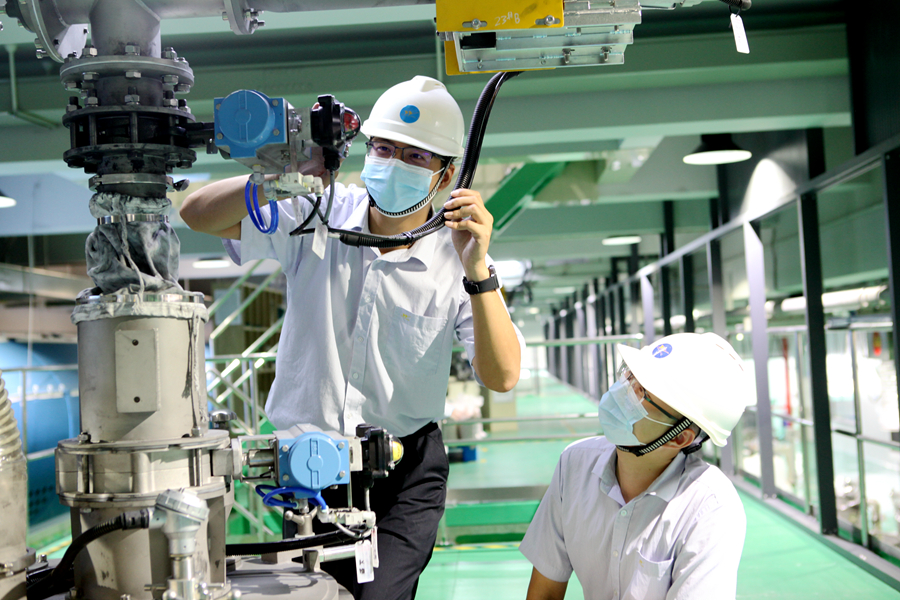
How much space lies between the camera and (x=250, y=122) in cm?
87

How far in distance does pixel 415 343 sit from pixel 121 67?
2.71 ft

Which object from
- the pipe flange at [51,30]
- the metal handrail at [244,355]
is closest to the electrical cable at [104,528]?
the pipe flange at [51,30]

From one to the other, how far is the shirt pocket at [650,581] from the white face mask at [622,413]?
0.27 meters

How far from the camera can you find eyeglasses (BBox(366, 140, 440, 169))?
157 centimetres

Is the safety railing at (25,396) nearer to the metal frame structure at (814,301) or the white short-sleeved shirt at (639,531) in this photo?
the white short-sleeved shirt at (639,531)

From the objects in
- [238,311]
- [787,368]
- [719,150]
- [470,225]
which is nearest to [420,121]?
[470,225]

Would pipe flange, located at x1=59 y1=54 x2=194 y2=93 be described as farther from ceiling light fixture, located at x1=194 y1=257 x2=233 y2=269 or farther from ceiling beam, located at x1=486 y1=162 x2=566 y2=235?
ceiling light fixture, located at x1=194 y1=257 x2=233 y2=269

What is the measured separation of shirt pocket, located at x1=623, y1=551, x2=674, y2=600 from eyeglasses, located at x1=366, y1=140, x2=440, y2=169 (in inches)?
41.3

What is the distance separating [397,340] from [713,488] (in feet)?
2.73

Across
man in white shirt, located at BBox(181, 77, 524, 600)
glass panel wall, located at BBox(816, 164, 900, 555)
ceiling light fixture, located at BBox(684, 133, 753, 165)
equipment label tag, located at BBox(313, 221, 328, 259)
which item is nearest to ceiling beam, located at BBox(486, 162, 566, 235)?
ceiling light fixture, located at BBox(684, 133, 753, 165)

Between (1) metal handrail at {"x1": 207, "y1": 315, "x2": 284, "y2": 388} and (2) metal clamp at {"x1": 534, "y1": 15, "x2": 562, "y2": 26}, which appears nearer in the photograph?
(2) metal clamp at {"x1": 534, "y1": 15, "x2": 562, "y2": 26}

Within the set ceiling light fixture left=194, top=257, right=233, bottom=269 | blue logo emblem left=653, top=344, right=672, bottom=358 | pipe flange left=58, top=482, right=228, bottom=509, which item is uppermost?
ceiling light fixture left=194, top=257, right=233, bottom=269

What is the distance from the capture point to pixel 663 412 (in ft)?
5.42

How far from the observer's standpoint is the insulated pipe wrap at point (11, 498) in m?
0.85
